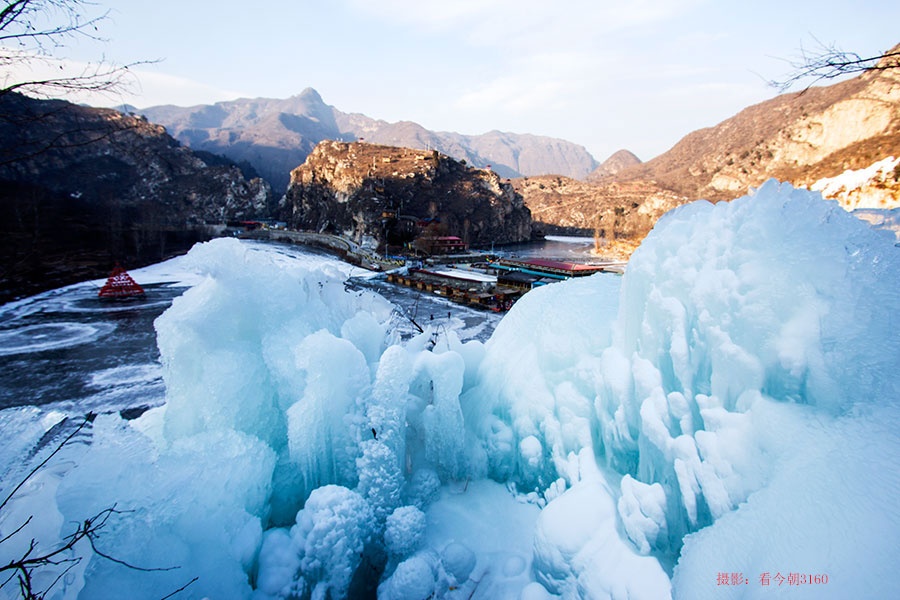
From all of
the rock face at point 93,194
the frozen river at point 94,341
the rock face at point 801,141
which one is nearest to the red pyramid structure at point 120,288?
the frozen river at point 94,341

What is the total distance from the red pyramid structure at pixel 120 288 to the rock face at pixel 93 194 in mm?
4576

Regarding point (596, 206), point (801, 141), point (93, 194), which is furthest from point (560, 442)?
point (596, 206)

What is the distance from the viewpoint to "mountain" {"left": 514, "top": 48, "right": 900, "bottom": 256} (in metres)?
32.2

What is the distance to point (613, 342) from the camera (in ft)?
19.1

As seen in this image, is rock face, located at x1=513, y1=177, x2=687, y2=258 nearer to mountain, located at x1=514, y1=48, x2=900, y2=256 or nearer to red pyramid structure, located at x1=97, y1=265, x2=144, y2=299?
mountain, located at x1=514, y1=48, x2=900, y2=256

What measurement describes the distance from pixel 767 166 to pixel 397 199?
7295cm

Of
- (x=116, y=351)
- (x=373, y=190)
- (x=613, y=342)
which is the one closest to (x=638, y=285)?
(x=613, y=342)

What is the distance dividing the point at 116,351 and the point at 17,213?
96.8 feet

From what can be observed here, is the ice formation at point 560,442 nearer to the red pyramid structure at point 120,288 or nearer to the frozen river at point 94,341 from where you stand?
the frozen river at point 94,341

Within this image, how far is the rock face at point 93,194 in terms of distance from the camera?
2.97 meters

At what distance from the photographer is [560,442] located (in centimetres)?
600

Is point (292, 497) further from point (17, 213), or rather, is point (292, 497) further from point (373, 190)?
point (373, 190)

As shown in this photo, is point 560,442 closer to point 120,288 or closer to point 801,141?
point 120,288

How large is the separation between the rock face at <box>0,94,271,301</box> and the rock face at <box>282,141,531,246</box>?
735 inches
